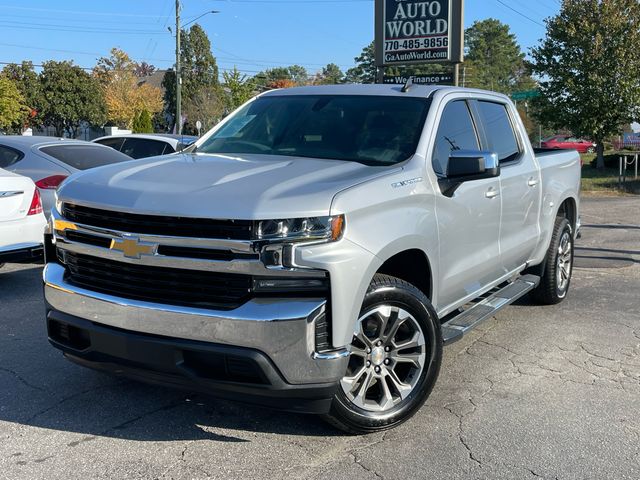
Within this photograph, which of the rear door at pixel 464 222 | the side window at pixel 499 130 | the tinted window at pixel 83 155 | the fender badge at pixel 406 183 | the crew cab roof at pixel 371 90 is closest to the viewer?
the fender badge at pixel 406 183

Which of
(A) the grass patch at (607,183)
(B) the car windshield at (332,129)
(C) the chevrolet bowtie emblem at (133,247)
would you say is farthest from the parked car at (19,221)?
(A) the grass patch at (607,183)

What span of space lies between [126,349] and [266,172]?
47.2 inches

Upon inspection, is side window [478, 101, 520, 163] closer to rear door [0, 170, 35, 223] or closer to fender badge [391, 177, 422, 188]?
fender badge [391, 177, 422, 188]

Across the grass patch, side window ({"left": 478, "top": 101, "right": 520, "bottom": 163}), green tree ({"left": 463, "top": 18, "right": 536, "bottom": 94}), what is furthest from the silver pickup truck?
green tree ({"left": 463, "top": 18, "right": 536, "bottom": 94})

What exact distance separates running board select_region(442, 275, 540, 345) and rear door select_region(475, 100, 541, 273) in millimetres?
185

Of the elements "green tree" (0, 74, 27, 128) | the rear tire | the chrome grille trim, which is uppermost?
"green tree" (0, 74, 27, 128)

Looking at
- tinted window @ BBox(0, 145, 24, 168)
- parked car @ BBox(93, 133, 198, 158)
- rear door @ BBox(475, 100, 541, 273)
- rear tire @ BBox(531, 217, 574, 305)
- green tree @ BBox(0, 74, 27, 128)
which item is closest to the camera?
rear door @ BBox(475, 100, 541, 273)

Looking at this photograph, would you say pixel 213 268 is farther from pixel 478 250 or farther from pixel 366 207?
pixel 478 250

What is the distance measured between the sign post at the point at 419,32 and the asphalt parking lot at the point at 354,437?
12.7 metres

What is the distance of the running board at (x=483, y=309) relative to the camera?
4.39 meters

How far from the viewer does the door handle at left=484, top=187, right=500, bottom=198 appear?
484 cm

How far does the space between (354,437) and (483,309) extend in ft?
5.64

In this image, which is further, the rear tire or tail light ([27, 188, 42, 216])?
tail light ([27, 188, 42, 216])

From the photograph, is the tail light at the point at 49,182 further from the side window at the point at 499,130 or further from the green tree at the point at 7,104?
the green tree at the point at 7,104
